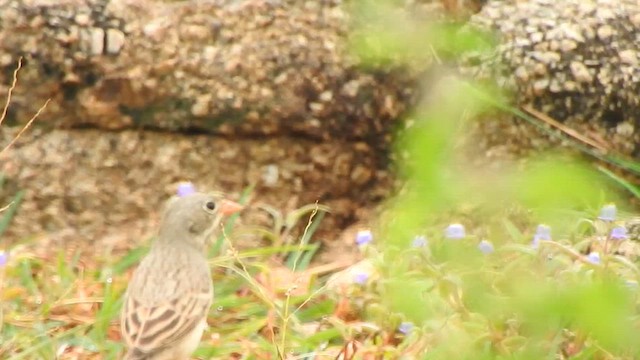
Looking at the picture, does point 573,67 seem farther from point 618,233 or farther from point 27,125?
point 27,125

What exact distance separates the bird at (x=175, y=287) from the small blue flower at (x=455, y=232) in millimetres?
2280

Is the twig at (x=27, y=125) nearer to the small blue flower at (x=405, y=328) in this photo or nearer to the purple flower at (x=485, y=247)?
the small blue flower at (x=405, y=328)

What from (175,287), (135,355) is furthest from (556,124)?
(135,355)

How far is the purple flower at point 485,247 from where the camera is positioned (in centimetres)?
220

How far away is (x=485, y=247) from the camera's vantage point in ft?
7.59

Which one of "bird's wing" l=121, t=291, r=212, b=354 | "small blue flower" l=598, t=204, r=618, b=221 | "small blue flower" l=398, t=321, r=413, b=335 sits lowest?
"bird's wing" l=121, t=291, r=212, b=354

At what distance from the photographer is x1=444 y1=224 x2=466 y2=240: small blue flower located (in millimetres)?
2699

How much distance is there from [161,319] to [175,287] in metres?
0.24

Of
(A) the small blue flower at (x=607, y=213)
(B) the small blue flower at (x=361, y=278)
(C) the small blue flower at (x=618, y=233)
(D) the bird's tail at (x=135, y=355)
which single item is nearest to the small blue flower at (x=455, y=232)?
(A) the small blue flower at (x=607, y=213)

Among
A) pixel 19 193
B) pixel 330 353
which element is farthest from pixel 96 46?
pixel 330 353

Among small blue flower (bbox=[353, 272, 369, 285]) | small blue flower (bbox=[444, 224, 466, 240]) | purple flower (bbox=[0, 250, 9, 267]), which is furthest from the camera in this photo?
purple flower (bbox=[0, 250, 9, 267])

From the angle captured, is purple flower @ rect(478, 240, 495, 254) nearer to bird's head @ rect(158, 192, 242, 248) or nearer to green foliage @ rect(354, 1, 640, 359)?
green foliage @ rect(354, 1, 640, 359)

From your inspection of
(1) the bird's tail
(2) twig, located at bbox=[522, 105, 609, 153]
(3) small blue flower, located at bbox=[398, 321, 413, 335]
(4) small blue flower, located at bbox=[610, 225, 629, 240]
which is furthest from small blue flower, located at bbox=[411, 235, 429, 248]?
(2) twig, located at bbox=[522, 105, 609, 153]

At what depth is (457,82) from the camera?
2.30 meters
